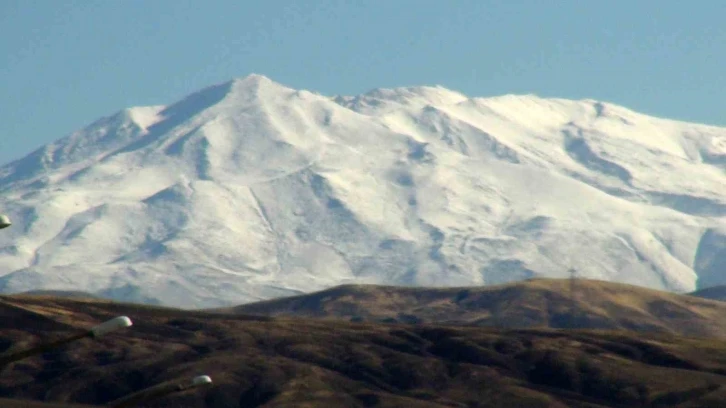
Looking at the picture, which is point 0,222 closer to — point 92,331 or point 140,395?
point 92,331

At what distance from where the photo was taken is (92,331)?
2984 cm

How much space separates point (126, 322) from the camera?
98.7 feet

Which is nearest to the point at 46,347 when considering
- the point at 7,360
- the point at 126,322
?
the point at 7,360

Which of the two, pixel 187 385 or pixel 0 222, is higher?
pixel 0 222

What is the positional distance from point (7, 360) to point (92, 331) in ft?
12.8

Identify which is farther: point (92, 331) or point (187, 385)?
point (187, 385)

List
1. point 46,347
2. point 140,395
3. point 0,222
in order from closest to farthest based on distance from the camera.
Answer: point 0,222, point 46,347, point 140,395

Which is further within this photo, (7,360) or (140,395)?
(140,395)

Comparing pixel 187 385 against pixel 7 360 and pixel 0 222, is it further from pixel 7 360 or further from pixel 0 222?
pixel 0 222

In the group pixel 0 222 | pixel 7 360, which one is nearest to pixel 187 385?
pixel 7 360

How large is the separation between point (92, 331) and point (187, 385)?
4842 mm

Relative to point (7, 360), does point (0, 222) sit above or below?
above

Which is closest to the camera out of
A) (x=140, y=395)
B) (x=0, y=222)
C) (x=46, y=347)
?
(x=0, y=222)

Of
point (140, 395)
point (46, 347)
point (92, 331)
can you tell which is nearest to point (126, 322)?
point (92, 331)
